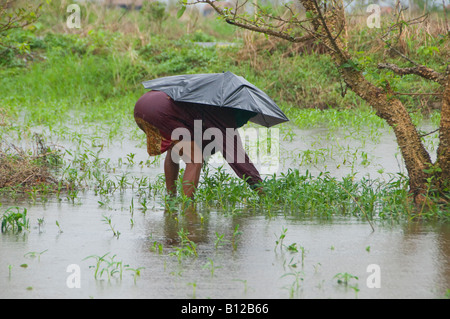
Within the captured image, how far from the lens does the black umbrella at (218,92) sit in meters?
5.74

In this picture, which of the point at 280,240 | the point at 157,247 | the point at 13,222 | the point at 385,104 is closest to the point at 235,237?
the point at 280,240

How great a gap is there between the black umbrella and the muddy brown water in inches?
38.2

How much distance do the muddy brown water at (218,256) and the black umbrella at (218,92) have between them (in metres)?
0.97

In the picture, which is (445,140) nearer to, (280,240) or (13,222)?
(280,240)

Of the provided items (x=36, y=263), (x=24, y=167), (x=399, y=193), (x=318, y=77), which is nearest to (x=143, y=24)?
(x=318, y=77)

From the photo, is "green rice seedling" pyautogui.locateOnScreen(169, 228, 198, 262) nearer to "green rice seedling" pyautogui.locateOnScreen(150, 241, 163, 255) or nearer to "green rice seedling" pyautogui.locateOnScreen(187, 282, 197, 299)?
"green rice seedling" pyautogui.locateOnScreen(150, 241, 163, 255)

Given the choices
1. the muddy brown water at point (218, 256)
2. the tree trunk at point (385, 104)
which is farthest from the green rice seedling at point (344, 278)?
the tree trunk at point (385, 104)

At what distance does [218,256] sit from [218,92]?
70.5 inches

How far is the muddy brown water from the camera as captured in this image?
3.86 m

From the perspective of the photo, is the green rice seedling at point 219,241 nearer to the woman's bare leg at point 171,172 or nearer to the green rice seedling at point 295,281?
the green rice seedling at point 295,281

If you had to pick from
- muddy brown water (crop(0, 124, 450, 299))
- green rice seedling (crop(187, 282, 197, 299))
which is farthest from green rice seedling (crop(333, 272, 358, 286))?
green rice seedling (crop(187, 282, 197, 299))

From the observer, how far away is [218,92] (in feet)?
19.1

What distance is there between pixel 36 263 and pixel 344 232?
238 centimetres

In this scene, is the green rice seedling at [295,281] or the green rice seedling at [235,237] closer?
the green rice seedling at [295,281]
